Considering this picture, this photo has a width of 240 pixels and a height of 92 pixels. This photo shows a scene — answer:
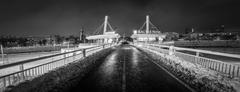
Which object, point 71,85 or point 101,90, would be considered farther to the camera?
point 71,85

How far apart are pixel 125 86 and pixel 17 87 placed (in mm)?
4222

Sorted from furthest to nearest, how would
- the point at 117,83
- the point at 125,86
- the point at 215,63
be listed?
the point at 215,63
the point at 117,83
the point at 125,86

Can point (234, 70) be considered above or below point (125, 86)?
above

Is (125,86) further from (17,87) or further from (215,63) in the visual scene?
(215,63)

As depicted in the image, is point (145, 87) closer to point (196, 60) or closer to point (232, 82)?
point (232, 82)

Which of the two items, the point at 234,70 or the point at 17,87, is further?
the point at 234,70

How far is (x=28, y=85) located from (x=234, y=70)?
8.99 meters

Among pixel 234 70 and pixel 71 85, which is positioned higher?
pixel 234 70

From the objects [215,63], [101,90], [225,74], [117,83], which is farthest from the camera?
[215,63]

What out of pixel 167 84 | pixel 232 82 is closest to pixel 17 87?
pixel 167 84

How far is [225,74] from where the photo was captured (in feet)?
23.9

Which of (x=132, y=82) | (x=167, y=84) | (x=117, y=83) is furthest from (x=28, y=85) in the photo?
(x=167, y=84)

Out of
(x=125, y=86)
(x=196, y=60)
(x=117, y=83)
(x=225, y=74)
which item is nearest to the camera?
(x=125, y=86)

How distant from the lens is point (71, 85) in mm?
6562
